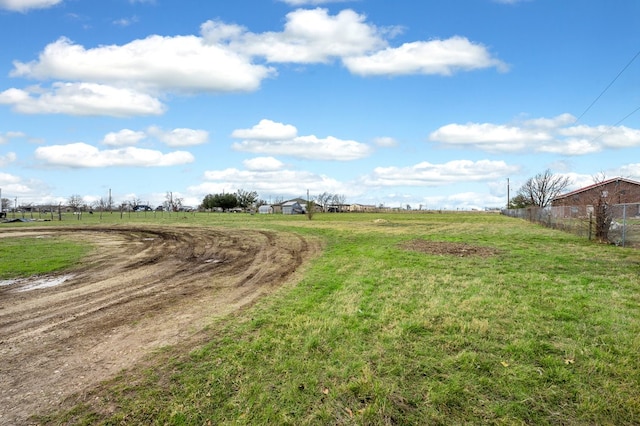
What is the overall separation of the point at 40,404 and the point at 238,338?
2250 millimetres

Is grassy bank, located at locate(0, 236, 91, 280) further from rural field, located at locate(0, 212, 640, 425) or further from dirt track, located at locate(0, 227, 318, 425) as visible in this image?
dirt track, located at locate(0, 227, 318, 425)

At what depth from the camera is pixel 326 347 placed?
16.4ft

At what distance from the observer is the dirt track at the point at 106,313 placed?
425 centimetres

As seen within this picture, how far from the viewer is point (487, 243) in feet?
53.5

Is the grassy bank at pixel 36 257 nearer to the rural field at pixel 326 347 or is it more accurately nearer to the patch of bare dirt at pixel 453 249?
the rural field at pixel 326 347

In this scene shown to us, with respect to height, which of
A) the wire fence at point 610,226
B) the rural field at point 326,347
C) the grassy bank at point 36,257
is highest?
the wire fence at point 610,226

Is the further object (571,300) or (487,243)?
(487,243)

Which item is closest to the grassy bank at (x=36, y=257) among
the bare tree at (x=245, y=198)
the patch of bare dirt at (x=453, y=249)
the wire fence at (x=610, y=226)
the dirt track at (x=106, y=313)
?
the dirt track at (x=106, y=313)

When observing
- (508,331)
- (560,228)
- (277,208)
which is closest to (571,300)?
(508,331)

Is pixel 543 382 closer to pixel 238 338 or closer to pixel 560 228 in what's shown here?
pixel 238 338

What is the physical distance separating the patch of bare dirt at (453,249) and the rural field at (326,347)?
9.81 feet

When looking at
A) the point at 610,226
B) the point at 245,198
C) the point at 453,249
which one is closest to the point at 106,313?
the point at 453,249

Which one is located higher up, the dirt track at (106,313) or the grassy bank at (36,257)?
the grassy bank at (36,257)

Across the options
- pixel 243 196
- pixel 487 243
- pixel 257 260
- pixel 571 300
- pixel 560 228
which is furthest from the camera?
pixel 243 196
